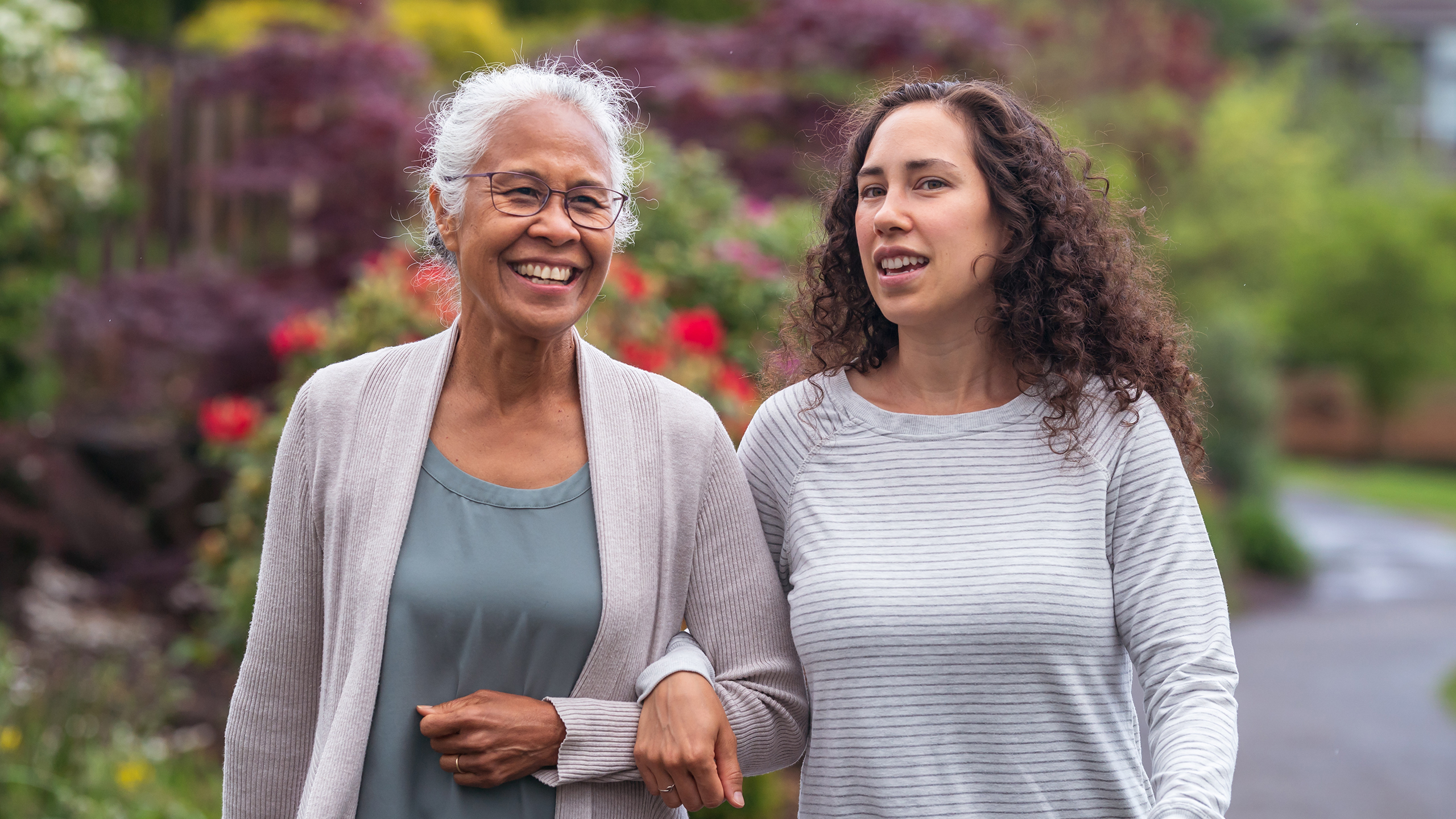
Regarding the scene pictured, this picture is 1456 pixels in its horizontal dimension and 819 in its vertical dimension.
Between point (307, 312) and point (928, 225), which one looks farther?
point (307, 312)

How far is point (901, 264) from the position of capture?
7.09 feet

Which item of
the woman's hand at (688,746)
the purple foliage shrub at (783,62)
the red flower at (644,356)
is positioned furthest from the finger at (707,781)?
the purple foliage shrub at (783,62)

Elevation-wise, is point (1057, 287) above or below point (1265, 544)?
above

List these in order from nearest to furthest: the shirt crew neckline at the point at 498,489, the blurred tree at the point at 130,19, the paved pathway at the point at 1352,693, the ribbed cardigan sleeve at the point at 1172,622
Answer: the ribbed cardigan sleeve at the point at 1172,622
the shirt crew neckline at the point at 498,489
the paved pathway at the point at 1352,693
the blurred tree at the point at 130,19

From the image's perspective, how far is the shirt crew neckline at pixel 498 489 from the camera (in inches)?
82.4

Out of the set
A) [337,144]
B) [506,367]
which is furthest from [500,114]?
[337,144]

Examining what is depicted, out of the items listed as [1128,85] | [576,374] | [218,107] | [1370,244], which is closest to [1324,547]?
[1128,85]

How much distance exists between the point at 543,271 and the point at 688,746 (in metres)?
0.74

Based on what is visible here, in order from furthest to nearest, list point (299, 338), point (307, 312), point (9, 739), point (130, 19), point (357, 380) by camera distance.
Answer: point (130, 19)
point (307, 312)
point (299, 338)
point (9, 739)
point (357, 380)

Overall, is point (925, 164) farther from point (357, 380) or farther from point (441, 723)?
point (441, 723)

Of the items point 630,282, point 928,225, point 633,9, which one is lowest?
point 630,282

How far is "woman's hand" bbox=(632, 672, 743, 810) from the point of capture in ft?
6.57

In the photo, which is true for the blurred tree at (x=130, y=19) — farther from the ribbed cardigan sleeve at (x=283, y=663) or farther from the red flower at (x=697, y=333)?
the ribbed cardigan sleeve at (x=283, y=663)

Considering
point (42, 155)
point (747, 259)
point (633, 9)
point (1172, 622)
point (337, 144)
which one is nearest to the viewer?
point (1172, 622)
